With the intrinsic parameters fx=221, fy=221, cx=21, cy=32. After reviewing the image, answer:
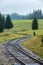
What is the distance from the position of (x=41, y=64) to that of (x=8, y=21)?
395 feet

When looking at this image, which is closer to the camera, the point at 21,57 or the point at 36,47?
the point at 21,57

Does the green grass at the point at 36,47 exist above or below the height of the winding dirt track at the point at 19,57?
below

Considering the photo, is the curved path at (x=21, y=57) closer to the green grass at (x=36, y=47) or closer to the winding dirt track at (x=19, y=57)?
the winding dirt track at (x=19, y=57)

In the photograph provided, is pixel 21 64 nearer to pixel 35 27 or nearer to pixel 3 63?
pixel 3 63

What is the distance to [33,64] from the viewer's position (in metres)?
26.9

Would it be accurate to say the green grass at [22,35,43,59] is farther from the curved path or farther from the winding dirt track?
the winding dirt track

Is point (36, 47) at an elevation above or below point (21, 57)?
below

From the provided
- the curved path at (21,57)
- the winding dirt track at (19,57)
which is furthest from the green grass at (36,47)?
the winding dirt track at (19,57)

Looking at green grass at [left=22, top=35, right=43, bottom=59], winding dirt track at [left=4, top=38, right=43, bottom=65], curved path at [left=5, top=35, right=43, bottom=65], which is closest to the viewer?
curved path at [left=5, top=35, right=43, bottom=65]

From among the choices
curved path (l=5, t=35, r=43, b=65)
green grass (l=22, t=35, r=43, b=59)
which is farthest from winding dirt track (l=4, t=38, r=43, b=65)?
green grass (l=22, t=35, r=43, b=59)

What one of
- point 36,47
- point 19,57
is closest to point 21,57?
point 19,57

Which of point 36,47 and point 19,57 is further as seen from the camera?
point 36,47

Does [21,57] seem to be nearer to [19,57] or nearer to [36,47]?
[19,57]

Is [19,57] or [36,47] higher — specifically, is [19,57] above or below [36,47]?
above
